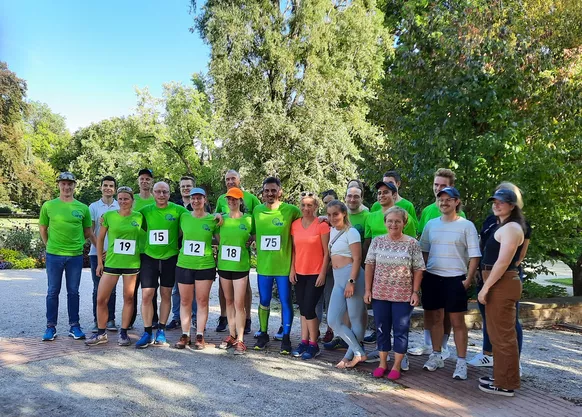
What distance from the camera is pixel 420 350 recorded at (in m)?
5.75

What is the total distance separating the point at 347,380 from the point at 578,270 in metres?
9.19

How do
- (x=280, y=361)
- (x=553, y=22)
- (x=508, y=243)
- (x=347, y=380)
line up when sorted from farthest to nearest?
1. (x=553, y=22)
2. (x=280, y=361)
3. (x=347, y=380)
4. (x=508, y=243)

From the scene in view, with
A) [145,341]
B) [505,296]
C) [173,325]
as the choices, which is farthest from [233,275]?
[505,296]

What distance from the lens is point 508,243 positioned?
427 cm

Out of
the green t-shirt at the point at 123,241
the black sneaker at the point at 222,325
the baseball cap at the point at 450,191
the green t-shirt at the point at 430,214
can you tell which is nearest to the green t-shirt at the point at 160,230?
the green t-shirt at the point at 123,241

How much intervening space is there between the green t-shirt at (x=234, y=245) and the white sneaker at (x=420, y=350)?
2257mm

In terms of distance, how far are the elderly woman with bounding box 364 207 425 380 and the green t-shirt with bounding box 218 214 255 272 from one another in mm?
1560

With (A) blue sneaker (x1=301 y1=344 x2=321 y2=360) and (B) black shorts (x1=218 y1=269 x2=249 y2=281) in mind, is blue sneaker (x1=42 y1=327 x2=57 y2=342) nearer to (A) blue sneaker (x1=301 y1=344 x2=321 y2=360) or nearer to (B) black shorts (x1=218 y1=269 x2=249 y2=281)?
(B) black shorts (x1=218 y1=269 x2=249 y2=281)

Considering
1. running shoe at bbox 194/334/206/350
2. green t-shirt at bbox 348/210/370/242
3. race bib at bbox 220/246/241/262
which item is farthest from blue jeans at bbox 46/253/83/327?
green t-shirt at bbox 348/210/370/242

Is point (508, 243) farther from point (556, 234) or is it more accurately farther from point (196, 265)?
point (556, 234)

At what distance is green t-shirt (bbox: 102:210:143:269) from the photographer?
558cm

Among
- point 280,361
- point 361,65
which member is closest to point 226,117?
point 361,65

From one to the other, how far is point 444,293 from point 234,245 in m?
2.41

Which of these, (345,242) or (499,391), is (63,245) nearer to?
(345,242)
